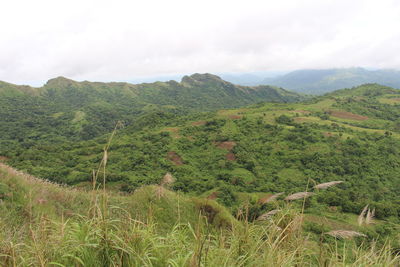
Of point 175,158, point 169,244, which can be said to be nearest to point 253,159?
point 175,158

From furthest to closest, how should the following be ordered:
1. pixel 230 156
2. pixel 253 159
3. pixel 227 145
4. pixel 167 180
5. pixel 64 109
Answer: pixel 64 109 → pixel 227 145 → pixel 230 156 → pixel 253 159 → pixel 167 180

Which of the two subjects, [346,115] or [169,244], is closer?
[169,244]

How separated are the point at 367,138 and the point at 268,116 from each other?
84.2ft

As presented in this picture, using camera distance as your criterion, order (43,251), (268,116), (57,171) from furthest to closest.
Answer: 1. (268,116)
2. (57,171)
3. (43,251)

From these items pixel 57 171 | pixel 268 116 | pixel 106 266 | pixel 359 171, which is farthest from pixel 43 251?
pixel 268 116

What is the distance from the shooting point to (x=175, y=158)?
54.8 metres

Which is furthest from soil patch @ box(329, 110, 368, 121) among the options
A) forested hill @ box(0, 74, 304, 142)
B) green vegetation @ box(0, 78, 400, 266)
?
forested hill @ box(0, 74, 304, 142)

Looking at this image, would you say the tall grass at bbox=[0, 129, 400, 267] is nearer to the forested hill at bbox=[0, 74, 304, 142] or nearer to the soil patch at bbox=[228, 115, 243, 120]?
the soil patch at bbox=[228, 115, 243, 120]

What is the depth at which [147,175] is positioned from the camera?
45.8m

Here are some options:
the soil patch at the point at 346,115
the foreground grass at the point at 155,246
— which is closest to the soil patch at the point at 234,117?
the soil patch at the point at 346,115

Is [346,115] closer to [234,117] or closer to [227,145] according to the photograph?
[234,117]

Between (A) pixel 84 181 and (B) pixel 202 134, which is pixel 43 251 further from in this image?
(B) pixel 202 134

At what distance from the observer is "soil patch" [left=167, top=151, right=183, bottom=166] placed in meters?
53.6

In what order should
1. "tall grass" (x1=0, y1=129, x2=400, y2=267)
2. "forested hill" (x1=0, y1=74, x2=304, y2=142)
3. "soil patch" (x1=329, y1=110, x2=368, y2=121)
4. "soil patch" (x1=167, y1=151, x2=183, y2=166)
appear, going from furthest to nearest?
"forested hill" (x1=0, y1=74, x2=304, y2=142) < "soil patch" (x1=329, y1=110, x2=368, y2=121) < "soil patch" (x1=167, y1=151, x2=183, y2=166) < "tall grass" (x1=0, y1=129, x2=400, y2=267)
